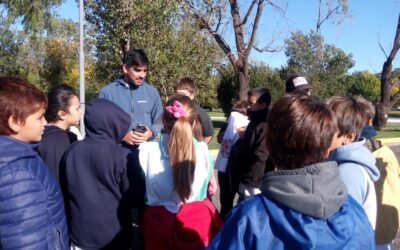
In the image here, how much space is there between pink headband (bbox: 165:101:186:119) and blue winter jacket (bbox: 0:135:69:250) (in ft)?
3.13

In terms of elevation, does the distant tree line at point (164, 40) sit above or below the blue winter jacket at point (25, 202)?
above

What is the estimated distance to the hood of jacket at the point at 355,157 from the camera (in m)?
2.42

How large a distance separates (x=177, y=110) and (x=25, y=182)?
1130mm

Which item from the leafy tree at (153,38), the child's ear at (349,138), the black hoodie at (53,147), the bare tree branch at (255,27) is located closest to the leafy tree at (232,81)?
the bare tree branch at (255,27)

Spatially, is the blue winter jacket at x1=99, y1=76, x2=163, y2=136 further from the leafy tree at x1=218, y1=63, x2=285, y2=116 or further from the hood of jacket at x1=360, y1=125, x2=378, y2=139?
the leafy tree at x1=218, y1=63, x2=285, y2=116

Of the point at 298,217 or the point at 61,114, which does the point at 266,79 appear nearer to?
the point at 61,114

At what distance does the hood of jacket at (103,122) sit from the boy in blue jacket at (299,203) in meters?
1.37

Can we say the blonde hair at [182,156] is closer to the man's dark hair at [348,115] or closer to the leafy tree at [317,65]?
the man's dark hair at [348,115]

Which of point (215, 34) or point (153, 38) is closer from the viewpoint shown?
point (153, 38)

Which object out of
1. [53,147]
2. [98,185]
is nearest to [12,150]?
[98,185]

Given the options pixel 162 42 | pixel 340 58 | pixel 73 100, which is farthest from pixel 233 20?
pixel 340 58

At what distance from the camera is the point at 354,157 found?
2420 millimetres

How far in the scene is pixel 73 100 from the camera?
3529 mm

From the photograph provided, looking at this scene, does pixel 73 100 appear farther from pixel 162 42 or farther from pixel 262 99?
pixel 162 42
